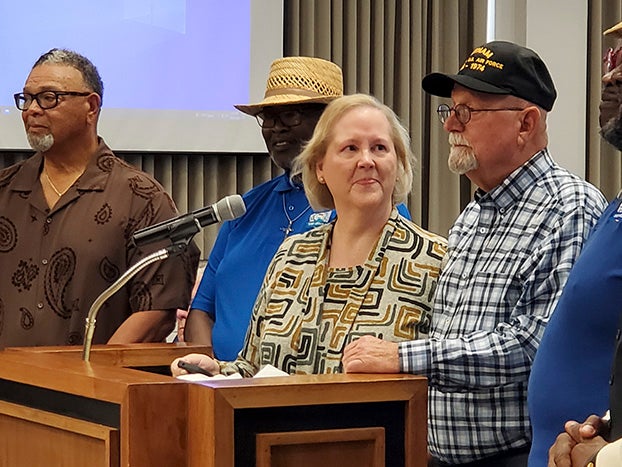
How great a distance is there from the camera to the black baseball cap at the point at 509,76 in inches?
105

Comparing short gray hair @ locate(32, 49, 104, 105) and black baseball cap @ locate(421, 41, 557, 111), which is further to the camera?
short gray hair @ locate(32, 49, 104, 105)

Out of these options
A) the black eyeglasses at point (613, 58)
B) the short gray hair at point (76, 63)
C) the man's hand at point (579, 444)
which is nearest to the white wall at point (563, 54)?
the short gray hair at point (76, 63)

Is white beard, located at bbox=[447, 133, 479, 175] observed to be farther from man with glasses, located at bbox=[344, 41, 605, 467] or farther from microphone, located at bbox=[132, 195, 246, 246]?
microphone, located at bbox=[132, 195, 246, 246]

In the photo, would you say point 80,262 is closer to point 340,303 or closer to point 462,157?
point 340,303

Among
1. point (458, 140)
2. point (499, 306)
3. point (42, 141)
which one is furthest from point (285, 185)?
point (499, 306)

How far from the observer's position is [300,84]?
11.6 ft

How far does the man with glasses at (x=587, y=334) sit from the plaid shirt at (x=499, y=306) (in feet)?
0.86

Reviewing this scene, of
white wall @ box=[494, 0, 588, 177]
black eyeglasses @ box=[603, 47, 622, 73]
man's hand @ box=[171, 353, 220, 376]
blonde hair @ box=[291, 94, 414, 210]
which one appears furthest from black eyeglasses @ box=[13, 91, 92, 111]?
white wall @ box=[494, 0, 588, 177]

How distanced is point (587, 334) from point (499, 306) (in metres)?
0.49

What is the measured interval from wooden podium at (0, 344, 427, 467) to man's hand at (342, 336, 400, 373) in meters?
0.04

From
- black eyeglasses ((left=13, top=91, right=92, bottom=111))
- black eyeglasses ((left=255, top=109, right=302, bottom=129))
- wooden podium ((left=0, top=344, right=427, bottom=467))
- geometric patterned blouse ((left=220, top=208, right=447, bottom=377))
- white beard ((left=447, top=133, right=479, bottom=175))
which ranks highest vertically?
black eyeglasses ((left=13, top=91, right=92, bottom=111))

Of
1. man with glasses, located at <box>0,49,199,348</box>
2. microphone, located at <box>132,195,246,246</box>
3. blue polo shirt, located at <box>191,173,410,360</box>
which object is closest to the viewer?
microphone, located at <box>132,195,246,246</box>

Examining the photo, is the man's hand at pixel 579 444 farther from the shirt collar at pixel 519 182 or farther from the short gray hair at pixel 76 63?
the short gray hair at pixel 76 63

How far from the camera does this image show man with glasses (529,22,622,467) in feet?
6.52
